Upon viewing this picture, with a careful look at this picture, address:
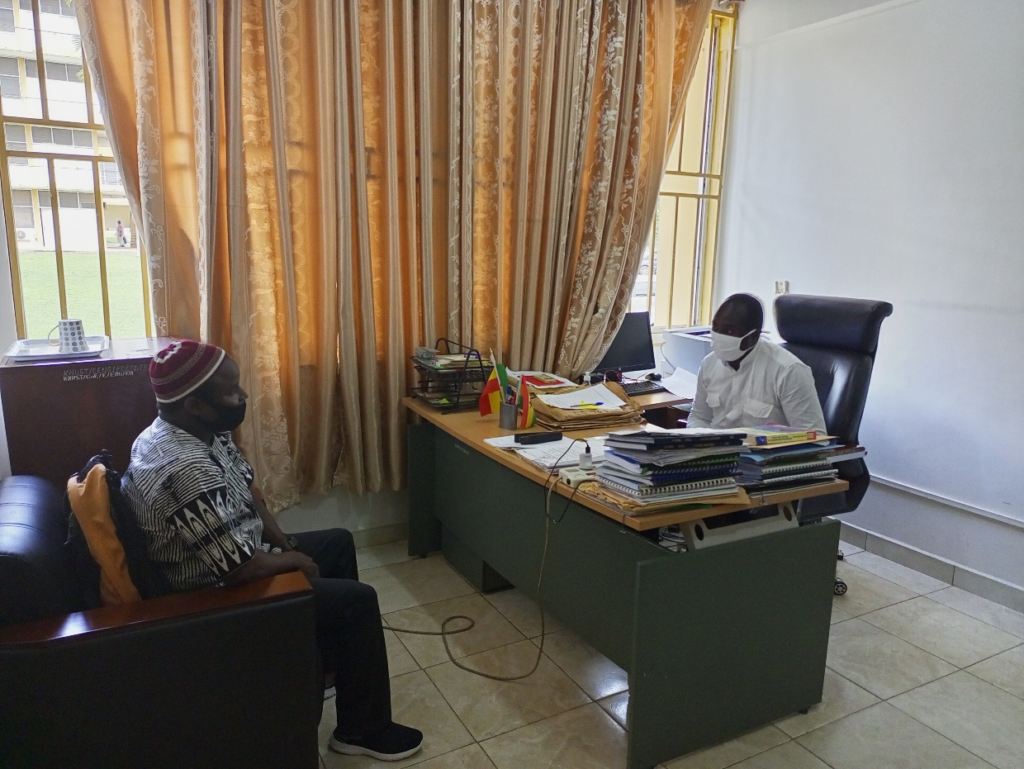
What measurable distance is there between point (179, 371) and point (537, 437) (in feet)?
3.75

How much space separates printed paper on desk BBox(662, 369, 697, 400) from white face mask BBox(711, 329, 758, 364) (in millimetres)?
620

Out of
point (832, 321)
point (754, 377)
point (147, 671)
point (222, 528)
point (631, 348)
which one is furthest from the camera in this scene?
point (631, 348)

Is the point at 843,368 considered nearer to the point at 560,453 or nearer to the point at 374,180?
the point at 560,453

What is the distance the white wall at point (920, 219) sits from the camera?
2742 mm

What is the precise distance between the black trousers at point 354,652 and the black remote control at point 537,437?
728 mm

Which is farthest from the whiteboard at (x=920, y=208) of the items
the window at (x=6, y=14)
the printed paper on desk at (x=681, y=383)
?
the window at (x=6, y=14)

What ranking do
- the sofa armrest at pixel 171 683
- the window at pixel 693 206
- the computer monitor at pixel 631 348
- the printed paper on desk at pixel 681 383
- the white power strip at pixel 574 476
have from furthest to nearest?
the window at pixel 693 206
the computer monitor at pixel 631 348
the printed paper on desk at pixel 681 383
the white power strip at pixel 574 476
the sofa armrest at pixel 171 683

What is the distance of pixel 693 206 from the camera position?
4090mm

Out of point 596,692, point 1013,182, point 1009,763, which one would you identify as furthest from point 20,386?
point 1013,182

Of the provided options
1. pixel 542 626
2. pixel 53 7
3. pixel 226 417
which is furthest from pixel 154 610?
pixel 53 7

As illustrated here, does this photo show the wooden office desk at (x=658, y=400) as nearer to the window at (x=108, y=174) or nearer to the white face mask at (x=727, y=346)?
the white face mask at (x=727, y=346)

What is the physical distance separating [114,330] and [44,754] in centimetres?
174

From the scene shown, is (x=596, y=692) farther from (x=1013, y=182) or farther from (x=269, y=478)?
(x=1013, y=182)

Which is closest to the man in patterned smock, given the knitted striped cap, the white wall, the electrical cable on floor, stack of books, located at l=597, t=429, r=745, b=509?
the knitted striped cap
